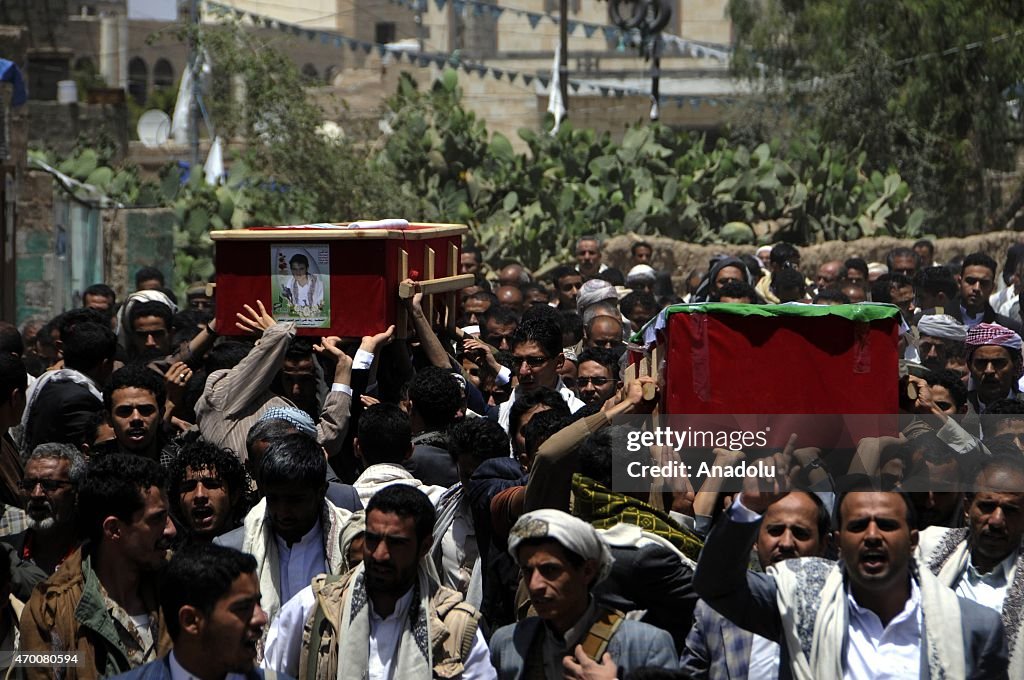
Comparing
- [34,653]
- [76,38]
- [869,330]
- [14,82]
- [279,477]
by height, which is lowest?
[34,653]

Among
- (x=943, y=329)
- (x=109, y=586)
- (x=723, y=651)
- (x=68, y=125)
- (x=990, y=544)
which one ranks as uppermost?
(x=68, y=125)

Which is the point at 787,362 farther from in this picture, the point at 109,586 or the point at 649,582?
the point at 109,586

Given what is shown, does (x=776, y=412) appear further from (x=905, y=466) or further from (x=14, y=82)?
(x=14, y=82)

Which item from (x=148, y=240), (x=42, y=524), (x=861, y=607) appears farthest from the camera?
(x=148, y=240)

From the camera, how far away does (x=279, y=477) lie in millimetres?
5125

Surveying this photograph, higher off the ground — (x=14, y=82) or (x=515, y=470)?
(x=14, y=82)

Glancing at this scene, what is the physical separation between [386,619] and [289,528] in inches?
26.7

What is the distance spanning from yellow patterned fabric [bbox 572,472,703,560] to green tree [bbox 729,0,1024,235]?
1969 cm

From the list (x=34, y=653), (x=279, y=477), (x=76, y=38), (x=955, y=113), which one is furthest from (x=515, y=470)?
(x=76, y=38)

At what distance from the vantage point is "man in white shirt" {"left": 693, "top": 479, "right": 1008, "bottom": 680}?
411 centimetres

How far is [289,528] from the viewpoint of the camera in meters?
5.19

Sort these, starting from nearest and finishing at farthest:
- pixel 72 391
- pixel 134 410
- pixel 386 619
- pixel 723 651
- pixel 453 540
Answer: pixel 723 651
pixel 386 619
pixel 453 540
pixel 134 410
pixel 72 391

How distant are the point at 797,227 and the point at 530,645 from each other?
15.3m

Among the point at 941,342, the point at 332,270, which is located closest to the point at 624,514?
the point at 332,270
